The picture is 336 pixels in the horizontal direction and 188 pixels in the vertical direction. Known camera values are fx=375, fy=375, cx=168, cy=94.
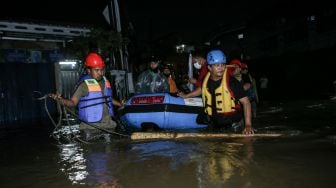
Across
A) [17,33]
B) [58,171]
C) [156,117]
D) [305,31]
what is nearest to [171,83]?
[156,117]

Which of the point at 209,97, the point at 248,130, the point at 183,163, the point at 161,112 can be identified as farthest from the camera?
the point at 161,112

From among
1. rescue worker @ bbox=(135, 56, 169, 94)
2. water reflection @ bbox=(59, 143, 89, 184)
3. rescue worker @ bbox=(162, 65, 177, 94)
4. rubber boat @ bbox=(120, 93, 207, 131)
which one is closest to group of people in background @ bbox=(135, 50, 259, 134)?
rubber boat @ bbox=(120, 93, 207, 131)

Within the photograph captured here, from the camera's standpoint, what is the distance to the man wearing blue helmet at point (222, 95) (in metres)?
6.39

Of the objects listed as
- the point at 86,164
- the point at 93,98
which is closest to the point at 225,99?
the point at 93,98

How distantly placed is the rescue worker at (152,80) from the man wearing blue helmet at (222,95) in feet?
8.12

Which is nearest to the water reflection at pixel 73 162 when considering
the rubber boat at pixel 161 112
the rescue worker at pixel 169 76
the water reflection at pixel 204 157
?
the water reflection at pixel 204 157

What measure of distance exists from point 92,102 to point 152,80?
9.14 feet

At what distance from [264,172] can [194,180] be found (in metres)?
0.83

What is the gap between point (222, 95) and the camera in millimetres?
6574

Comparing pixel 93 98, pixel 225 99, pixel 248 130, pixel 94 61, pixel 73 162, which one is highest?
pixel 94 61

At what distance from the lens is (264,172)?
14.0 ft

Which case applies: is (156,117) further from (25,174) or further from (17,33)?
(17,33)

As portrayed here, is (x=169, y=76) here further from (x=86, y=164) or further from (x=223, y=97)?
(x=86, y=164)

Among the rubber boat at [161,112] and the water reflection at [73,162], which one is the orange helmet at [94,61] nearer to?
the water reflection at [73,162]
